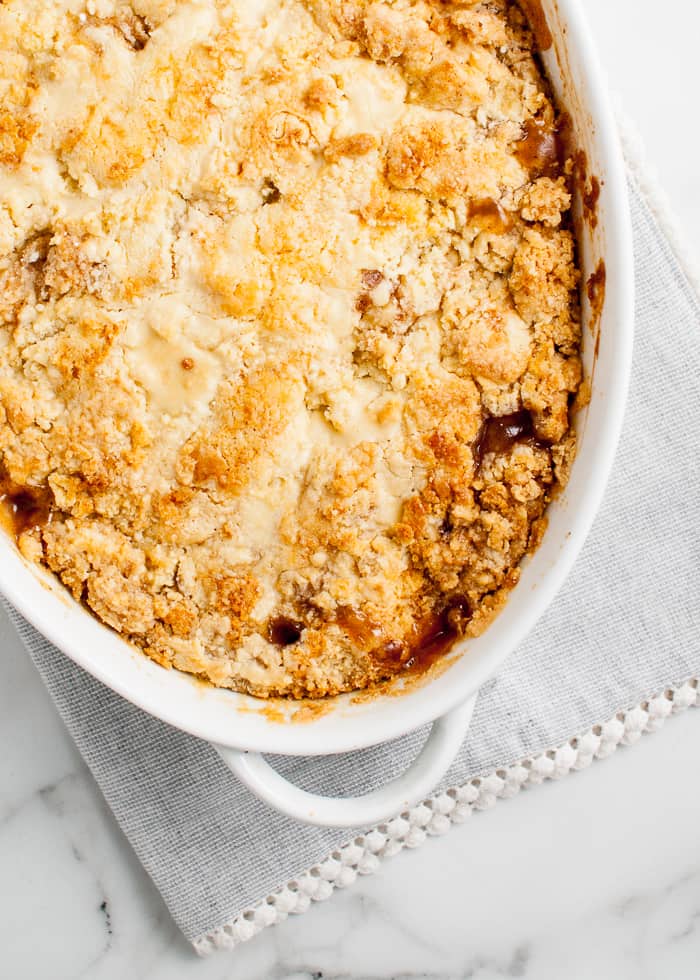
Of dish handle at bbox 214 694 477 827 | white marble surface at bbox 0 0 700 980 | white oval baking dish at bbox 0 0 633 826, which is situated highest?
white oval baking dish at bbox 0 0 633 826

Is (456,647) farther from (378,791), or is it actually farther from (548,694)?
(548,694)

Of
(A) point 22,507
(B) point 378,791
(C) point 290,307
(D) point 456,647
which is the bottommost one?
(B) point 378,791

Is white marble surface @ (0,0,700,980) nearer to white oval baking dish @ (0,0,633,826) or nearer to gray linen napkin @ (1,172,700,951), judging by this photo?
gray linen napkin @ (1,172,700,951)

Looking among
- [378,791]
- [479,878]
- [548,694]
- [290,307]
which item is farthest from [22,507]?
[479,878]

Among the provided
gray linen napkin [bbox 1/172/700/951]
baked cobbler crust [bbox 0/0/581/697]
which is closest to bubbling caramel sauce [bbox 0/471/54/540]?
baked cobbler crust [bbox 0/0/581/697]

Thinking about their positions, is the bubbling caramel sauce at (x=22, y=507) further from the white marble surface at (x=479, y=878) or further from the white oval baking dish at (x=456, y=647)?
the white marble surface at (x=479, y=878)

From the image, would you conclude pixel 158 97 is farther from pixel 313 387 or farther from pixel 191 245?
Result: pixel 313 387
